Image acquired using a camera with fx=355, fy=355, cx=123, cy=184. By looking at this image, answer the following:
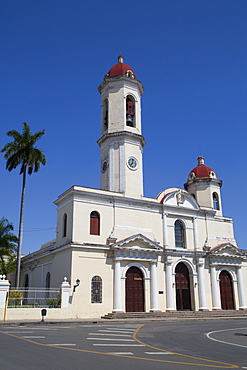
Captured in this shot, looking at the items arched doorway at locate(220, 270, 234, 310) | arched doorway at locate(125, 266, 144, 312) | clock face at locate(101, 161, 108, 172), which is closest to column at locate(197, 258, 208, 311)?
arched doorway at locate(220, 270, 234, 310)

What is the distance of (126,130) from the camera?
3459cm

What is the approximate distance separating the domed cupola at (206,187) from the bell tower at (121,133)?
876 centimetres

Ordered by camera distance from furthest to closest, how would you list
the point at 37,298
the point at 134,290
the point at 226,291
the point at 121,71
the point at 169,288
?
the point at 121,71 → the point at 226,291 → the point at 169,288 → the point at 134,290 → the point at 37,298

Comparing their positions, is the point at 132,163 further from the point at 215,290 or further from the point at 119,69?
the point at 215,290

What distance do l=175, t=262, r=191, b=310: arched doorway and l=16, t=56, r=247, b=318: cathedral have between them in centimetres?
9

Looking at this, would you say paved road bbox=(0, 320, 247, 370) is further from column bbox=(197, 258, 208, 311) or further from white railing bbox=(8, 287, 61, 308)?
column bbox=(197, 258, 208, 311)

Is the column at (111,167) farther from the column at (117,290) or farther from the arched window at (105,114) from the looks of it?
the column at (117,290)

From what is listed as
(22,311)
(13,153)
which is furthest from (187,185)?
(22,311)

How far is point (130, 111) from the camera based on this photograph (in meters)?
36.2

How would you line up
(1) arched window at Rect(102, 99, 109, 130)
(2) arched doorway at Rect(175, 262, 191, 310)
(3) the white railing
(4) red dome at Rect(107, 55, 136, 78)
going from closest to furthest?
(3) the white railing, (2) arched doorway at Rect(175, 262, 191, 310), (1) arched window at Rect(102, 99, 109, 130), (4) red dome at Rect(107, 55, 136, 78)

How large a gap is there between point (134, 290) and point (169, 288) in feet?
11.5

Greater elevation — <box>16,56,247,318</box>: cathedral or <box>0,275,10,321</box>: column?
<box>16,56,247,318</box>: cathedral

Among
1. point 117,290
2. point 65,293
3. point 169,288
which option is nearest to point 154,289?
point 169,288

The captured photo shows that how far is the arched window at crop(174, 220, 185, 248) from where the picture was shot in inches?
1356
